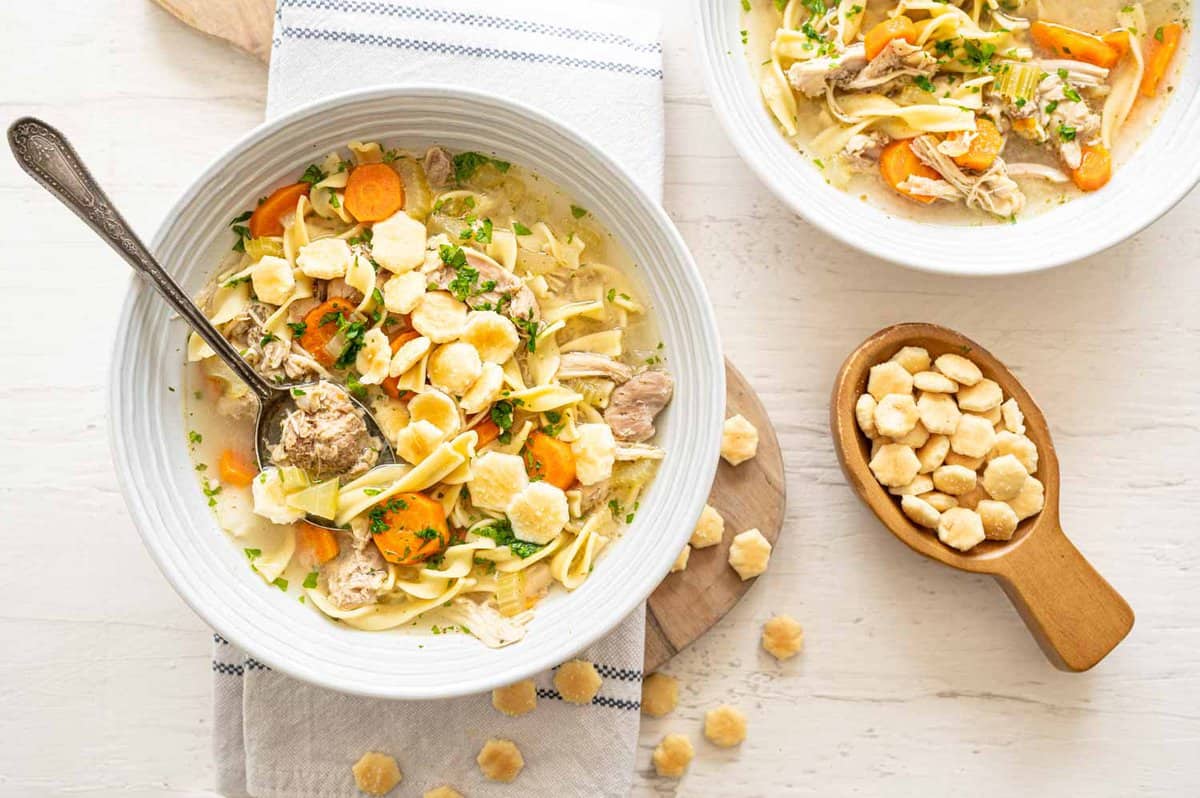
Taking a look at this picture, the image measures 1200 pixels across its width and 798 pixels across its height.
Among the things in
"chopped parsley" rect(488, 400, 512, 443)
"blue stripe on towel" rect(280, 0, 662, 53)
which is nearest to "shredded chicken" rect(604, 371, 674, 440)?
"chopped parsley" rect(488, 400, 512, 443)

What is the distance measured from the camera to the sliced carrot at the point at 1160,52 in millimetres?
3773

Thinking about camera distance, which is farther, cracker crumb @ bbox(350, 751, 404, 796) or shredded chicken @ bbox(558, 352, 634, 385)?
cracker crumb @ bbox(350, 751, 404, 796)

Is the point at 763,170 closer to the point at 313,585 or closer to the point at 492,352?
the point at 492,352

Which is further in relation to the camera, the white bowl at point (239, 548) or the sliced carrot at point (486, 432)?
the sliced carrot at point (486, 432)

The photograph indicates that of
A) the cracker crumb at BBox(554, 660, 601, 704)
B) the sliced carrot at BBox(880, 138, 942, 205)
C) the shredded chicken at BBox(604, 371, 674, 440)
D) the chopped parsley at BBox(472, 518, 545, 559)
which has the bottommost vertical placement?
the cracker crumb at BBox(554, 660, 601, 704)

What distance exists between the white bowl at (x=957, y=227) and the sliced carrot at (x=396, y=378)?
131cm

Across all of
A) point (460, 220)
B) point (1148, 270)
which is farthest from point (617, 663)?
point (1148, 270)

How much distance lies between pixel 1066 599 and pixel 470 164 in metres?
2.60

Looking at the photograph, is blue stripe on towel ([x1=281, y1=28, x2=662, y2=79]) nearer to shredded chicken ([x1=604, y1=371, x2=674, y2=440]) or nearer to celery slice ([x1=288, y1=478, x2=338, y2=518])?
shredded chicken ([x1=604, y1=371, x2=674, y2=440])

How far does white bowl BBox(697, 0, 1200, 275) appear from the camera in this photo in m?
3.55

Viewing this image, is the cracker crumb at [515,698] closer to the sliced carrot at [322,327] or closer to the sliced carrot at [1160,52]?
the sliced carrot at [322,327]

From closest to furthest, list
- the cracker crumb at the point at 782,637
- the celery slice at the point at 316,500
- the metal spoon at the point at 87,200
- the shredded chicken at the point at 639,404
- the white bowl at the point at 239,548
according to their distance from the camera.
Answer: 1. the metal spoon at the point at 87,200
2. the white bowl at the point at 239,548
3. the celery slice at the point at 316,500
4. the shredded chicken at the point at 639,404
5. the cracker crumb at the point at 782,637

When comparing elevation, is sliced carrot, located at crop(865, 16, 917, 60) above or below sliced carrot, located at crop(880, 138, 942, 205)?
above

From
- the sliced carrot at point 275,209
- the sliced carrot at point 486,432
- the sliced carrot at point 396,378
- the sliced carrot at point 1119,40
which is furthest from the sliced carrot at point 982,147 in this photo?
the sliced carrot at point 275,209
